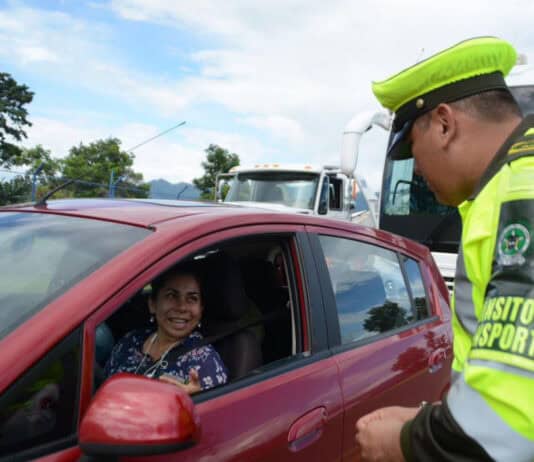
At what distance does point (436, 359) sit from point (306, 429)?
1061mm

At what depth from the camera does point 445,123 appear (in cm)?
133

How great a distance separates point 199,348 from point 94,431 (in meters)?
0.96

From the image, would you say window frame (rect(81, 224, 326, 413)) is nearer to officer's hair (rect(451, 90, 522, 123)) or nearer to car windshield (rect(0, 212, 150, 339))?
car windshield (rect(0, 212, 150, 339))

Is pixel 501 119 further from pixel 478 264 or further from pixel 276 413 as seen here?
pixel 276 413

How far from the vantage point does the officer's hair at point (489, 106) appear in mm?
1293

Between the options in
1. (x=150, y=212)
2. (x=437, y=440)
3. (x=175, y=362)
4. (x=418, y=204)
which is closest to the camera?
(x=437, y=440)

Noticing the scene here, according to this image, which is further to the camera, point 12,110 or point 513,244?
point 12,110

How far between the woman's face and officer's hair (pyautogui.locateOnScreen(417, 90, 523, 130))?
132 centimetres

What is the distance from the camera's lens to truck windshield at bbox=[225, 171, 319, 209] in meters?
10.5

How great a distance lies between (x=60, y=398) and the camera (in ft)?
4.27

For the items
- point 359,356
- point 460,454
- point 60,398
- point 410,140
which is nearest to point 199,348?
point 359,356

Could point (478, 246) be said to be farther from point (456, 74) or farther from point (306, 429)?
point (306, 429)

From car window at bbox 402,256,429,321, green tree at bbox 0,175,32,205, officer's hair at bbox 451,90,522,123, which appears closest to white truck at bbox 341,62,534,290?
car window at bbox 402,256,429,321

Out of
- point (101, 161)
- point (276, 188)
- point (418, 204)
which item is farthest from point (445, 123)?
point (101, 161)
